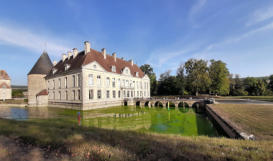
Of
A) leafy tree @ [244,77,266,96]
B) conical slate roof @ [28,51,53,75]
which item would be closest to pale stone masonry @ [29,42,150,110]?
conical slate roof @ [28,51,53,75]

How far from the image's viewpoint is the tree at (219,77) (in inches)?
1364

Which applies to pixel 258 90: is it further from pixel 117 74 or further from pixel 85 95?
pixel 85 95

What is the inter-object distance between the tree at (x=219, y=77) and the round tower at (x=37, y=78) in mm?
41455

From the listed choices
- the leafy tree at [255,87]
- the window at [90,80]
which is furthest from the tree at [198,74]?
the window at [90,80]

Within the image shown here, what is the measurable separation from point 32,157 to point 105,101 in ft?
66.3

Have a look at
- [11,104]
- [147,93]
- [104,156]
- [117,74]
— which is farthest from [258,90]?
[11,104]

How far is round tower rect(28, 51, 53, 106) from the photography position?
2621cm

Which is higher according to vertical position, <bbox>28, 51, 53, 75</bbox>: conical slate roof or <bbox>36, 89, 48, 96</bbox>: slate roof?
<bbox>28, 51, 53, 75</bbox>: conical slate roof

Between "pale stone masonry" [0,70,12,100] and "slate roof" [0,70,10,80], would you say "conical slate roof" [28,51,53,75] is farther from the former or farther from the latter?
"slate roof" [0,70,10,80]

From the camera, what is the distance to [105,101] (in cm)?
2309

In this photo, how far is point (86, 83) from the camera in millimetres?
20172

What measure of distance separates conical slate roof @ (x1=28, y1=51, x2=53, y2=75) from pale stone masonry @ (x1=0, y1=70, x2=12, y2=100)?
60.7ft

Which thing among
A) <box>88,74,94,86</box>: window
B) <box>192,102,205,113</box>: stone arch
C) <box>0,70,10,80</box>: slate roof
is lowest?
<box>192,102,205,113</box>: stone arch

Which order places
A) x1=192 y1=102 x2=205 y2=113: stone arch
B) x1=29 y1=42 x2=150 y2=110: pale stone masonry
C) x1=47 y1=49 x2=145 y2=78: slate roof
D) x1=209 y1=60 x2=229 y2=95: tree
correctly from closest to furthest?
1. x1=192 y1=102 x2=205 y2=113: stone arch
2. x1=29 y1=42 x2=150 y2=110: pale stone masonry
3. x1=47 y1=49 x2=145 y2=78: slate roof
4. x1=209 y1=60 x2=229 y2=95: tree
